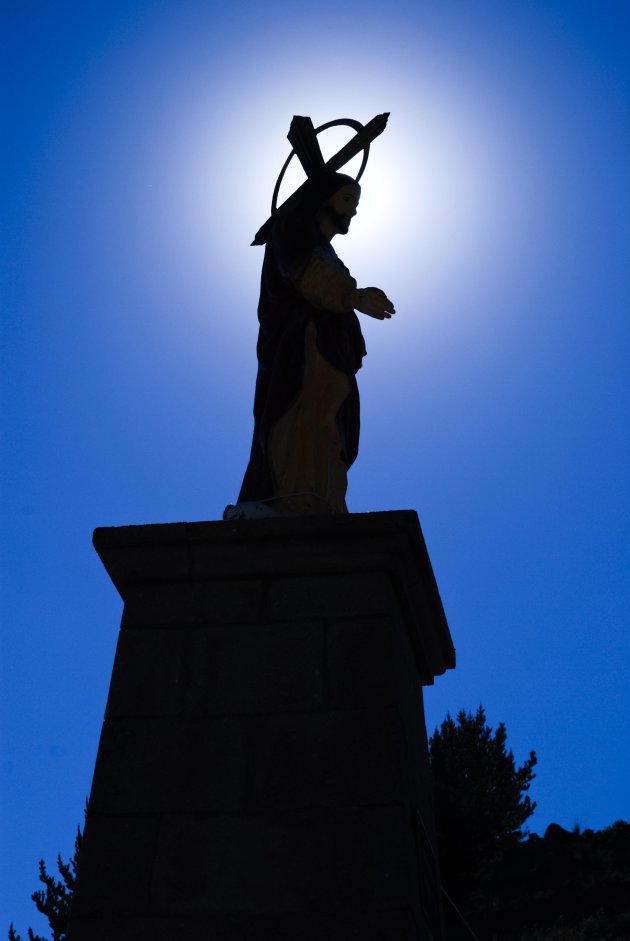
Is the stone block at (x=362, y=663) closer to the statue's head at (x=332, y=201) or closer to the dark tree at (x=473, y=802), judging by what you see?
the statue's head at (x=332, y=201)

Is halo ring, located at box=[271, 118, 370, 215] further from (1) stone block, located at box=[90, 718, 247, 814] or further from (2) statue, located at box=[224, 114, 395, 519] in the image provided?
(1) stone block, located at box=[90, 718, 247, 814]

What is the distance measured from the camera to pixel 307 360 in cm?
524

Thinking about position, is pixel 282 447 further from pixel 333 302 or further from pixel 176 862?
pixel 176 862

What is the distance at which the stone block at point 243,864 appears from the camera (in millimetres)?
3465

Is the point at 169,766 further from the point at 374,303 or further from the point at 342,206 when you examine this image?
the point at 342,206

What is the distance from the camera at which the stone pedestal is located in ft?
11.4

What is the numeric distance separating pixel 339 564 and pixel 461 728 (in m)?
23.6

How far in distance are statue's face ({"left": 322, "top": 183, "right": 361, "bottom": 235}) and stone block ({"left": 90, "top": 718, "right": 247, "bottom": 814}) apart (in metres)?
3.06

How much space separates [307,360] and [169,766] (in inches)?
88.1

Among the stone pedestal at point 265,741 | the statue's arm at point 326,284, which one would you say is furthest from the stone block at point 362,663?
the statue's arm at point 326,284

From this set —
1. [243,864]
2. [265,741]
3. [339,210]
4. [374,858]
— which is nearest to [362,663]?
[265,741]

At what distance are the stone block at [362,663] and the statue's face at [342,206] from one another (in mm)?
2639

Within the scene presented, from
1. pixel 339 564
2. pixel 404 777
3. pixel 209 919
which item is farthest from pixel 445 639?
pixel 209 919

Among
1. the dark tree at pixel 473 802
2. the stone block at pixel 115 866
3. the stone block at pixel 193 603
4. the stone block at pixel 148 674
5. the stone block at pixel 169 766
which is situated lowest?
the stone block at pixel 115 866
